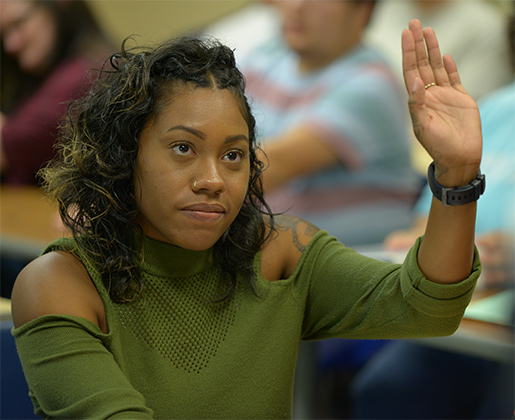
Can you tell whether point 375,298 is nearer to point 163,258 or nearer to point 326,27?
point 163,258

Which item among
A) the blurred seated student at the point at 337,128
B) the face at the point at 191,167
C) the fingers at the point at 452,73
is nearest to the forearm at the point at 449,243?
the fingers at the point at 452,73

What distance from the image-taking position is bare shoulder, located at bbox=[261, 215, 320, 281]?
1.09 metres

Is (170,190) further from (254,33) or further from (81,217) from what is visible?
(254,33)

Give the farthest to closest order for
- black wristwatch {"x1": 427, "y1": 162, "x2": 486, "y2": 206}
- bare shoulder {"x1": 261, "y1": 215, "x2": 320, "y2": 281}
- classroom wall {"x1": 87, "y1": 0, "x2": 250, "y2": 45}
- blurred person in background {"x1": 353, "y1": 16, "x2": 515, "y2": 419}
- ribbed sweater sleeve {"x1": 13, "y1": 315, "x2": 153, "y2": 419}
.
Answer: classroom wall {"x1": 87, "y1": 0, "x2": 250, "y2": 45} < blurred person in background {"x1": 353, "y1": 16, "x2": 515, "y2": 419} < bare shoulder {"x1": 261, "y1": 215, "x2": 320, "y2": 281} < black wristwatch {"x1": 427, "y1": 162, "x2": 486, "y2": 206} < ribbed sweater sleeve {"x1": 13, "y1": 315, "x2": 153, "y2": 419}

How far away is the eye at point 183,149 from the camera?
3.03ft

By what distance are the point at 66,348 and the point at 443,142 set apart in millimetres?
561

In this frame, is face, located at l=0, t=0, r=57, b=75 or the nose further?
face, located at l=0, t=0, r=57, b=75

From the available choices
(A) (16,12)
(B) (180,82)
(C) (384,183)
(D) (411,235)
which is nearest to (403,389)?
(D) (411,235)

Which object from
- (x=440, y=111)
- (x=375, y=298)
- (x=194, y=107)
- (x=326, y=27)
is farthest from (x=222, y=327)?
(x=326, y=27)

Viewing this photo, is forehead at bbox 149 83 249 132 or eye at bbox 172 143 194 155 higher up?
forehead at bbox 149 83 249 132

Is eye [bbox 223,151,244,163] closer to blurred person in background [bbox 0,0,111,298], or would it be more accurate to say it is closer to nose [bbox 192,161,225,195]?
nose [bbox 192,161,225,195]

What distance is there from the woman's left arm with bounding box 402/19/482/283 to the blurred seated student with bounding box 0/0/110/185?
2.27 m

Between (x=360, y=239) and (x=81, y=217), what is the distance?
1759mm

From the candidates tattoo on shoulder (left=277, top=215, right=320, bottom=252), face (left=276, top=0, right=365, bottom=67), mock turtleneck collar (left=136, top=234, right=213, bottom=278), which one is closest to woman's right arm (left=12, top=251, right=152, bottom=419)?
mock turtleneck collar (left=136, top=234, right=213, bottom=278)
